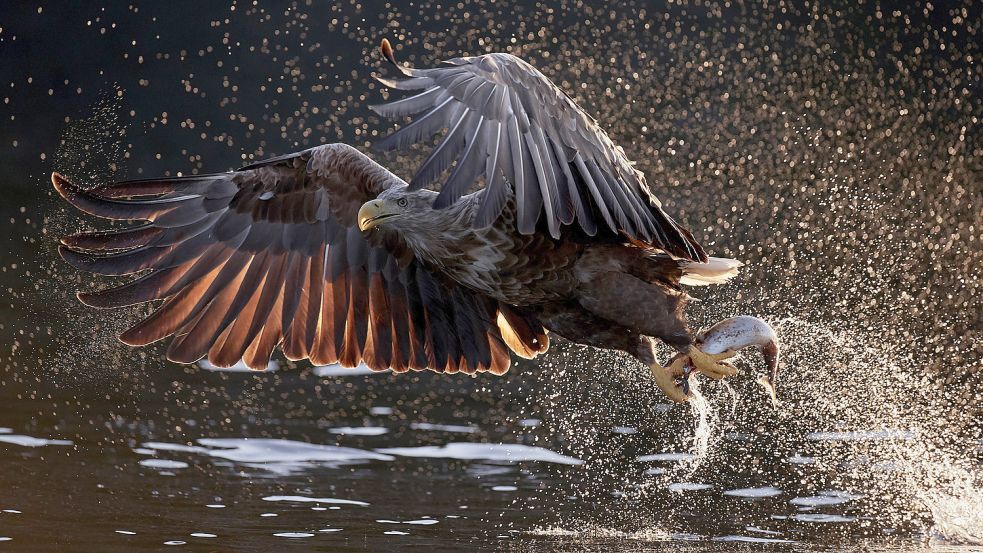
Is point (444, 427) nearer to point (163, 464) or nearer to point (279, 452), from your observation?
point (279, 452)

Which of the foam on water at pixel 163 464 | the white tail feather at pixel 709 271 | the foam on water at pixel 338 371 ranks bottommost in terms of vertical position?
the foam on water at pixel 163 464

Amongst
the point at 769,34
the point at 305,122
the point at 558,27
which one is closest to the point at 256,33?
the point at 305,122

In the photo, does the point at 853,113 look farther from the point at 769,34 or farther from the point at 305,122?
the point at 305,122

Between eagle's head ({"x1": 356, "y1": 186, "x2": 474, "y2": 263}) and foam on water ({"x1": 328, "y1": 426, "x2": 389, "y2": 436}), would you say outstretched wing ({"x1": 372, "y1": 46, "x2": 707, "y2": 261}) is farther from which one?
foam on water ({"x1": 328, "y1": 426, "x2": 389, "y2": 436})

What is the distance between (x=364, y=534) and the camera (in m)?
4.02

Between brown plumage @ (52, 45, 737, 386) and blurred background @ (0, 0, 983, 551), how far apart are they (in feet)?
1.91

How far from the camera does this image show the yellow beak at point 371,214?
3.63 meters

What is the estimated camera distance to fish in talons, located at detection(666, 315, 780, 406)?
151 inches

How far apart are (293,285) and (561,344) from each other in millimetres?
1816

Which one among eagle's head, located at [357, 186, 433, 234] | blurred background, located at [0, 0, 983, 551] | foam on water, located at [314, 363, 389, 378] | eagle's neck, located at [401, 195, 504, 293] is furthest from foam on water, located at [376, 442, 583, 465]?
eagle's head, located at [357, 186, 433, 234]

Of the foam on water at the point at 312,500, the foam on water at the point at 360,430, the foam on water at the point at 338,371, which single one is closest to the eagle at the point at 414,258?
the foam on water at the point at 312,500

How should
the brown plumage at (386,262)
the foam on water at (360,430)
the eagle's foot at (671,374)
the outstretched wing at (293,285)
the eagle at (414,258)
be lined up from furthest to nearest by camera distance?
the foam on water at (360,430)
the outstretched wing at (293,285)
the eagle's foot at (671,374)
the brown plumage at (386,262)
the eagle at (414,258)

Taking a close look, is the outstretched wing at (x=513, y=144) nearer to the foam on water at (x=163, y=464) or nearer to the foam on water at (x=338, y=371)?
the foam on water at (x=163, y=464)

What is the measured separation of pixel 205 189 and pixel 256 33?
4353 mm
